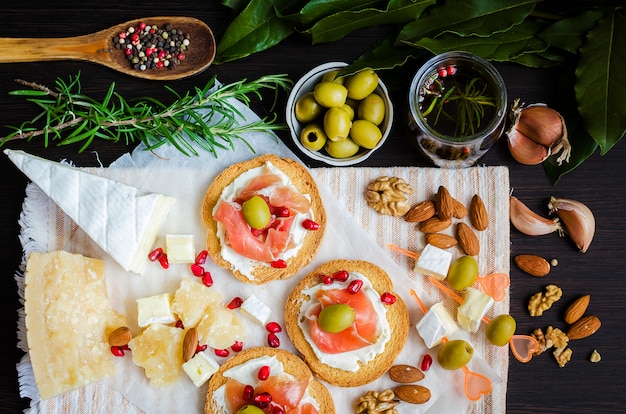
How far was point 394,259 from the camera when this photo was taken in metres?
2.40

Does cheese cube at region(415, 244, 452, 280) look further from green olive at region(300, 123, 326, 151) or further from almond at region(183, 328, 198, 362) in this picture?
almond at region(183, 328, 198, 362)

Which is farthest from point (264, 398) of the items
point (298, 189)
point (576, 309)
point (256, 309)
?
point (576, 309)

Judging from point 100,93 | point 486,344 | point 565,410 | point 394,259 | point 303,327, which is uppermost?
point 100,93

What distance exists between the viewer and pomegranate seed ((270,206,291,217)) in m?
2.30

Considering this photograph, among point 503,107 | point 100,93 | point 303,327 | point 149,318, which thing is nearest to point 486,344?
point 303,327

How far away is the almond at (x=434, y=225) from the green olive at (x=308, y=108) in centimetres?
60

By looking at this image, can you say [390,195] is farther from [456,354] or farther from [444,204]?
[456,354]

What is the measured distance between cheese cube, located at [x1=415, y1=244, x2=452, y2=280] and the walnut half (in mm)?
183

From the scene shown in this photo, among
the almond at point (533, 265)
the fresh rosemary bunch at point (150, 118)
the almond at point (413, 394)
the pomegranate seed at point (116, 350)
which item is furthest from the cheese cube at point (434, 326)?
the pomegranate seed at point (116, 350)

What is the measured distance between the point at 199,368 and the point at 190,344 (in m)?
0.10

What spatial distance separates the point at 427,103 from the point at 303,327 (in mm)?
970

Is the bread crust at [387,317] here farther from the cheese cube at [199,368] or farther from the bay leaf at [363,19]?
the bay leaf at [363,19]

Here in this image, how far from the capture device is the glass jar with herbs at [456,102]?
2.22 meters

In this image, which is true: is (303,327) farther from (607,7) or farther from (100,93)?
(607,7)
